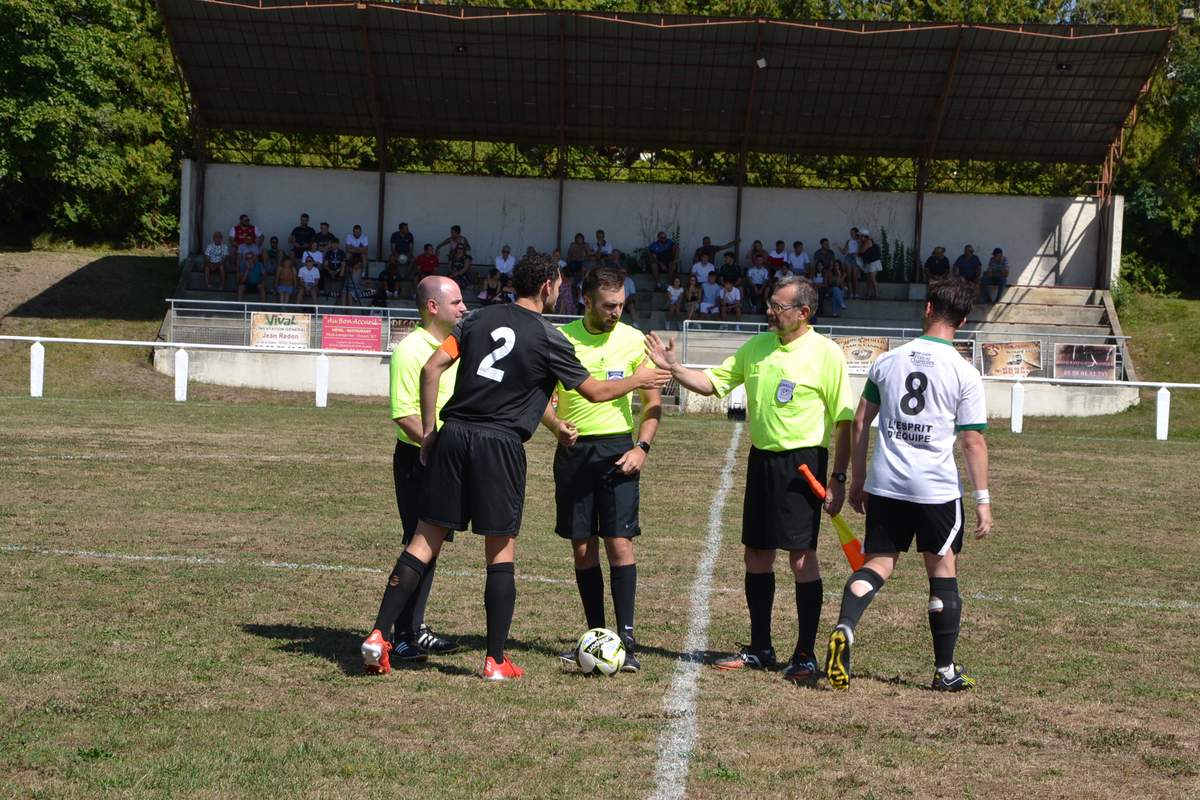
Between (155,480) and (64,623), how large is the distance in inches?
Answer: 270

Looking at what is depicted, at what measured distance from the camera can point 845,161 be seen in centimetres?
4406

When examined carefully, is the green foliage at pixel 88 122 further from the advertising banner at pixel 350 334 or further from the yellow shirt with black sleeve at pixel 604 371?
the yellow shirt with black sleeve at pixel 604 371

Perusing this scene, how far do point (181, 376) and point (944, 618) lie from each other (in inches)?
850

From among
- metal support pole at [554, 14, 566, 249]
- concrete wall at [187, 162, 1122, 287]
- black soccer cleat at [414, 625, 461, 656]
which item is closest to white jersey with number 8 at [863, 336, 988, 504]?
black soccer cleat at [414, 625, 461, 656]

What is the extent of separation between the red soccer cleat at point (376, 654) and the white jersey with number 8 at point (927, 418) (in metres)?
2.52

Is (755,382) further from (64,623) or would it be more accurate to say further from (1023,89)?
(1023,89)

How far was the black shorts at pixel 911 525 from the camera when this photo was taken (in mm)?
6816

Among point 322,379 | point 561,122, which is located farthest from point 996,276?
point 322,379

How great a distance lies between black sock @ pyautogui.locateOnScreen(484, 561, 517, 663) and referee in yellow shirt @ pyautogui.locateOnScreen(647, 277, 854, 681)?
1154 mm

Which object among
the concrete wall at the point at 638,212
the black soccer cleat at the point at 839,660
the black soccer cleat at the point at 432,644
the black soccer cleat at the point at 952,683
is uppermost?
the concrete wall at the point at 638,212

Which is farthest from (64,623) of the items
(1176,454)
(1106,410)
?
(1106,410)

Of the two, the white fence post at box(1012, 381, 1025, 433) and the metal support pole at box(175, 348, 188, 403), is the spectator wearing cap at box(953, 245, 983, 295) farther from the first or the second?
the metal support pole at box(175, 348, 188, 403)

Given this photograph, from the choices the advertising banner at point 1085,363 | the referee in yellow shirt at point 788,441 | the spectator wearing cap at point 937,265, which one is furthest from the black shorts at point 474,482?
the spectator wearing cap at point 937,265

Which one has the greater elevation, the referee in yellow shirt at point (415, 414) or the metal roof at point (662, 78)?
the metal roof at point (662, 78)
